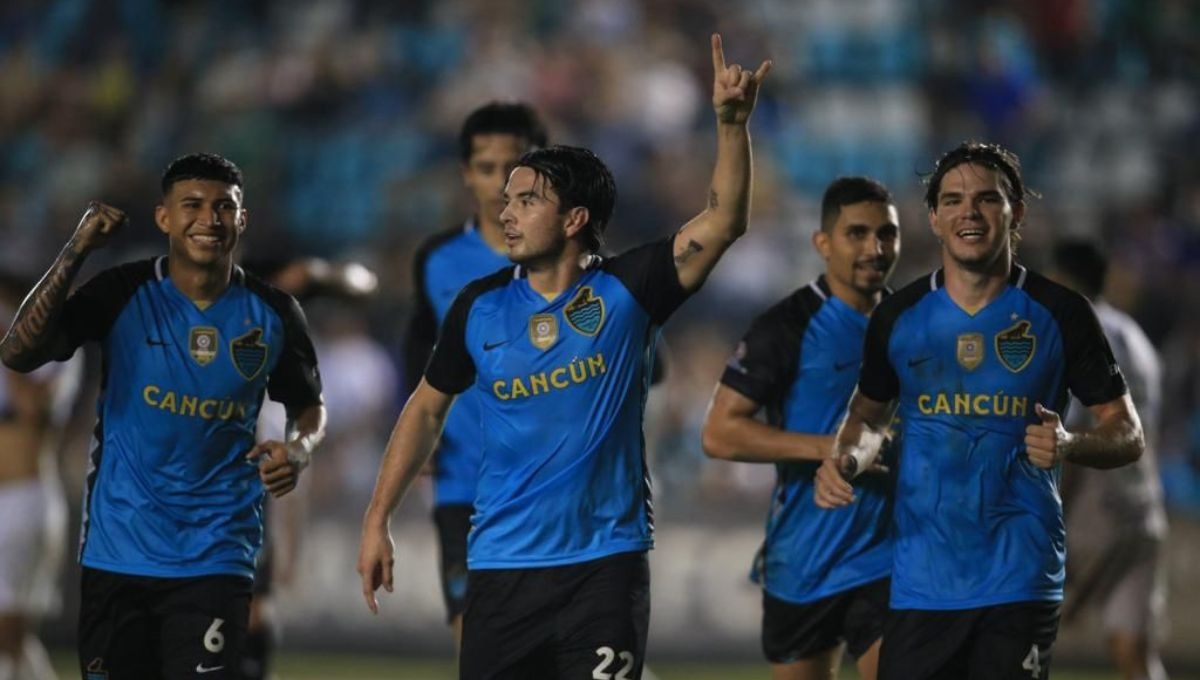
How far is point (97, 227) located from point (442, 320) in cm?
229

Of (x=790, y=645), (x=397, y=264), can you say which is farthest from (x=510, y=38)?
(x=790, y=645)

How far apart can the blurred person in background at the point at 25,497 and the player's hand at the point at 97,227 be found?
3.76m

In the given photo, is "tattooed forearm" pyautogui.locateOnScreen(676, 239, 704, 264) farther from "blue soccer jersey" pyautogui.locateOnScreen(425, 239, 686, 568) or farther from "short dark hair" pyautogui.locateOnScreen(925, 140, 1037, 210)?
"short dark hair" pyautogui.locateOnScreen(925, 140, 1037, 210)

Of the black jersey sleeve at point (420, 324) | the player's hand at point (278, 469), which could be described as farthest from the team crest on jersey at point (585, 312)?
the black jersey sleeve at point (420, 324)

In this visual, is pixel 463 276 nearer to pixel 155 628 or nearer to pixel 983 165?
pixel 155 628

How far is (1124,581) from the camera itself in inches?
385

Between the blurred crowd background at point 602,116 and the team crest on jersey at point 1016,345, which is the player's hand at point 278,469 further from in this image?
the blurred crowd background at point 602,116

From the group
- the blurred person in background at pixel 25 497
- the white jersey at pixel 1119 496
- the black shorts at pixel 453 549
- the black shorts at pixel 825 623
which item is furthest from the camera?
the blurred person in background at pixel 25 497

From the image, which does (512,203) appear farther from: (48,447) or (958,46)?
(958,46)

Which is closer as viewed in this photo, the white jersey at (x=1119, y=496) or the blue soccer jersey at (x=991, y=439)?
the blue soccer jersey at (x=991, y=439)

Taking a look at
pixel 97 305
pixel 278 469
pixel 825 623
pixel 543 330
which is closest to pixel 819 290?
pixel 825 623

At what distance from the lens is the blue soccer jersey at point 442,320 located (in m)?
8.28

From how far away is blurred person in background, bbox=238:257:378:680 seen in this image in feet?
29.2

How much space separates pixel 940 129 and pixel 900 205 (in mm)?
1053
